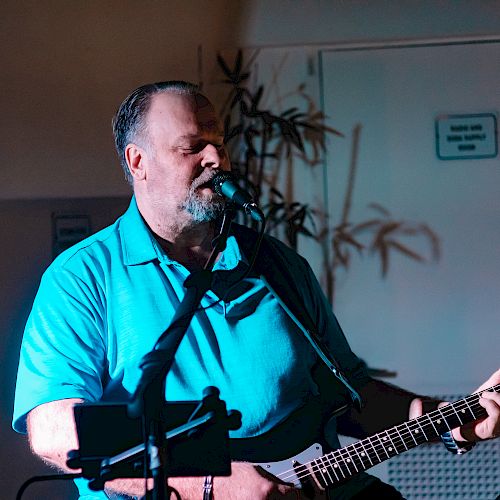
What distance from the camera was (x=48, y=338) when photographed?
210cm

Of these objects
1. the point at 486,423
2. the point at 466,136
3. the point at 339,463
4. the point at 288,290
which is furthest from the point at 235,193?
the point at 466,136

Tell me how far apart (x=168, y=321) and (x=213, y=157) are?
1.46 ft

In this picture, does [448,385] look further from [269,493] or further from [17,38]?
[17,38]

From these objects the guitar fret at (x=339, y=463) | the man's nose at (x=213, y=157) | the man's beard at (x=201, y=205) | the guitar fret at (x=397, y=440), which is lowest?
the guitar fret at (x=339, y=463)

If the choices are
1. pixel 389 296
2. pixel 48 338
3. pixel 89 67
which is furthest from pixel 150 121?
pixel 389 296

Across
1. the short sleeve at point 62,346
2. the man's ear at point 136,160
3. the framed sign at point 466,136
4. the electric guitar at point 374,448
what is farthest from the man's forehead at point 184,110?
the framed sign at point 466,136

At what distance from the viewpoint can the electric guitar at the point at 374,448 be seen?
2.16 meters

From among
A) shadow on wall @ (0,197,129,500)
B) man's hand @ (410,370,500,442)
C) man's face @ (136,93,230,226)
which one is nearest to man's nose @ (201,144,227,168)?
man's face @ (136,93,230,226)

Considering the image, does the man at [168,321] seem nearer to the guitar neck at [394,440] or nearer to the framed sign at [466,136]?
the guitar neck at [394,440]

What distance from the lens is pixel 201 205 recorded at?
216cm

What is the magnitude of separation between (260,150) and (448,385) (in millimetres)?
1315

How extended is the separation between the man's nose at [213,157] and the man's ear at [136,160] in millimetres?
201

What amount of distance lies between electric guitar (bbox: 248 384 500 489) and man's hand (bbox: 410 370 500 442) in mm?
19

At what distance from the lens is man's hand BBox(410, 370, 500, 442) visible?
7.07ft
